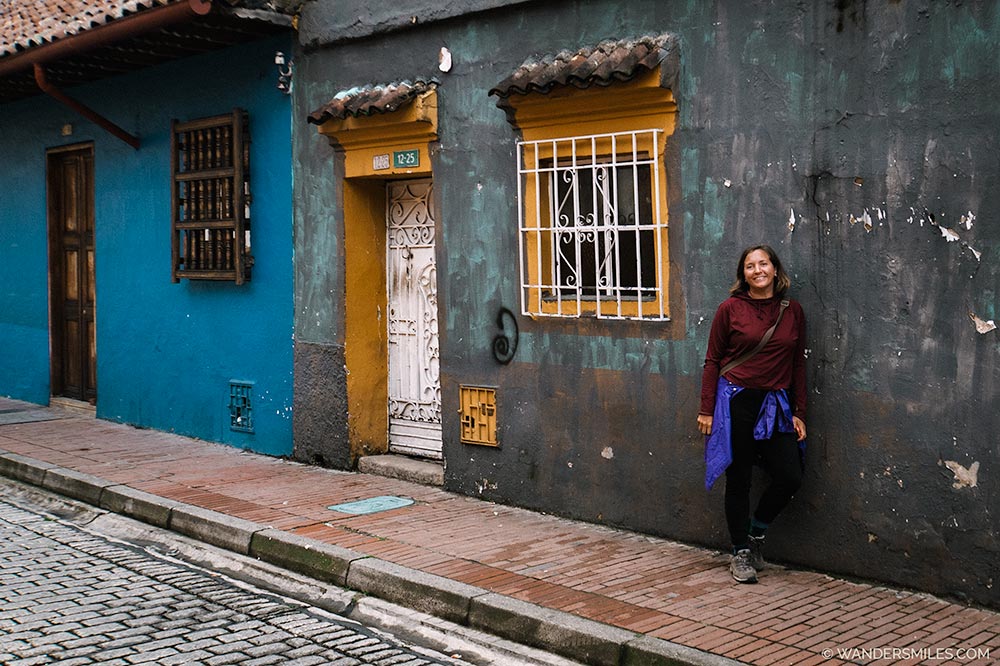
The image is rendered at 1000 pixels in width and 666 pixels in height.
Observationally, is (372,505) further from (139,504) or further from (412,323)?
(412,323)

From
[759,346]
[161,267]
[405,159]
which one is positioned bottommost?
[759,346]

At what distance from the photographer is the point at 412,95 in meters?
8.72

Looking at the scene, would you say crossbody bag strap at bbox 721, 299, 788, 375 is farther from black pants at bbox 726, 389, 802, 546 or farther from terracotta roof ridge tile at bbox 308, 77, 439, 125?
terracotta roof ridge tile at bbox 308, 77, 439, 125

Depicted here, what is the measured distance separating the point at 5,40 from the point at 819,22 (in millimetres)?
9015

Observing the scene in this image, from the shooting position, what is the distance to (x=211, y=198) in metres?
11.0

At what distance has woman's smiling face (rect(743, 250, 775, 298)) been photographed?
20.9 ft

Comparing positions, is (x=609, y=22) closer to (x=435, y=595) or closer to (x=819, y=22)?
(x=819, y=22)


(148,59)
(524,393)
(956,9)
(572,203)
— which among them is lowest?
(524,393)

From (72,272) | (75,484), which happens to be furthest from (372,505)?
(72,272)

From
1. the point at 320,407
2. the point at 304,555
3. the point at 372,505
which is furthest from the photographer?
the point at 320,407

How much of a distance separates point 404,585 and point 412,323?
3.61 meters

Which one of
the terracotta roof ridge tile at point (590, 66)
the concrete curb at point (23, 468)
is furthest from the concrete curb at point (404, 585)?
the terracotta roof ridge tile at point (590, 66)

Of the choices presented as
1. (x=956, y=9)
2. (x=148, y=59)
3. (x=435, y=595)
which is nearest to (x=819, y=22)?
(x=956, y=9)

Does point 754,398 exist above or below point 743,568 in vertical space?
above
